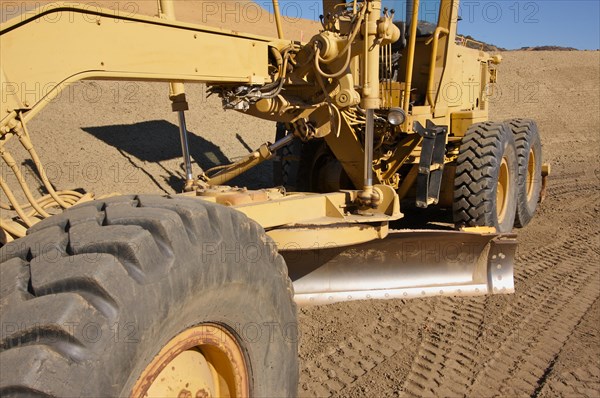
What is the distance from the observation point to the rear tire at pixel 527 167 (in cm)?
657

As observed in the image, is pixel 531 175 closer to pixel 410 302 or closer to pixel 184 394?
pixel 410 302

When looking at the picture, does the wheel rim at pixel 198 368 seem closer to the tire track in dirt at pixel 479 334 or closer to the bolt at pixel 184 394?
the bolt at pixel 184 394

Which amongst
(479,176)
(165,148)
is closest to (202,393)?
(479,176)

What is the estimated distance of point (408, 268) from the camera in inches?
182

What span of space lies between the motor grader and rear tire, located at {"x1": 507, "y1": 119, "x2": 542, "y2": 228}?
4 centimetres

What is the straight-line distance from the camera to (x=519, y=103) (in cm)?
1998

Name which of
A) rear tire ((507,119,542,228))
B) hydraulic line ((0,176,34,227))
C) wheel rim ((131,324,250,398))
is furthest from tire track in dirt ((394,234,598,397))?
hydraulic line ((0,176,34,227))

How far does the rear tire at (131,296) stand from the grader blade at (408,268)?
1.97m

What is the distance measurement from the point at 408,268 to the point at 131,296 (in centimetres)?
319

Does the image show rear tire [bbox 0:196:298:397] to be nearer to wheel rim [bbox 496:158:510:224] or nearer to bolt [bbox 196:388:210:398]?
bolt [bbox 196:388:210:398]

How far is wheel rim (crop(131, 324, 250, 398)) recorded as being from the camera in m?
1.97

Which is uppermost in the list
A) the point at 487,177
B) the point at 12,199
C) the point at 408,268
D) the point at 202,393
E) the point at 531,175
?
the point at 12,199

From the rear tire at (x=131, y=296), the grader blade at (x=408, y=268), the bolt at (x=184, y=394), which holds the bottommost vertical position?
the grader blade at (x=408, y=268)

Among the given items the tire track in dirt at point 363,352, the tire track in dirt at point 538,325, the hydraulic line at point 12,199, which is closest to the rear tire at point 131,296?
the hydraulic line at point 12,199
